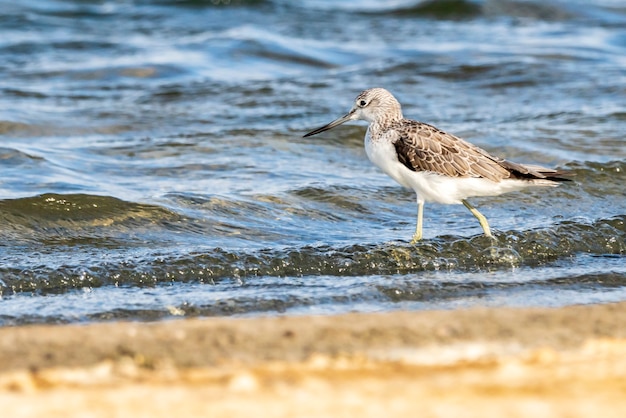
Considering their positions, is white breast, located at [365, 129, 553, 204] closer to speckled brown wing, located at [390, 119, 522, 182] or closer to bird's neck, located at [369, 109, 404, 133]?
speckled brown wing, located at [390, 119, 522, 182]

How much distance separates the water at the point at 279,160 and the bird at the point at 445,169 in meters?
0.41

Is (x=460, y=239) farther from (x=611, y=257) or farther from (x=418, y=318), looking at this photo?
(x=418, y=318)

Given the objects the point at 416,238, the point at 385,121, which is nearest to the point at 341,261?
the point at 416,238

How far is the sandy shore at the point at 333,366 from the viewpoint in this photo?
399cm

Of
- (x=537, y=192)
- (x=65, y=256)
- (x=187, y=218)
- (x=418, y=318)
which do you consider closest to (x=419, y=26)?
(x=537, y=192)

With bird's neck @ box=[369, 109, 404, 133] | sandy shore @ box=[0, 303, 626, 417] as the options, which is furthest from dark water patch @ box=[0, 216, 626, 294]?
sandy shore @ box=[0, 303, 626, 417]

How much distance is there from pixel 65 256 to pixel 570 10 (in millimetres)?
15747

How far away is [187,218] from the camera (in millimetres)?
8531

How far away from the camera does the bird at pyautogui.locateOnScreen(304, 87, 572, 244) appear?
7.75 metres

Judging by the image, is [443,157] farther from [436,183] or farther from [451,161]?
[436,183]

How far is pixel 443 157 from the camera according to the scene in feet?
25.6

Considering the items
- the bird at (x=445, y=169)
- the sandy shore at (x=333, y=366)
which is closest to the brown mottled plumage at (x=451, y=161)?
the bird at (x=445, y=169)

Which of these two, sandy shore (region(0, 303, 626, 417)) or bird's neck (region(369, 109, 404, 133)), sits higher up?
bird's neck (region(369, 109, 404, 133))

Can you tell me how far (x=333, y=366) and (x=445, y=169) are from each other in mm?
3488
